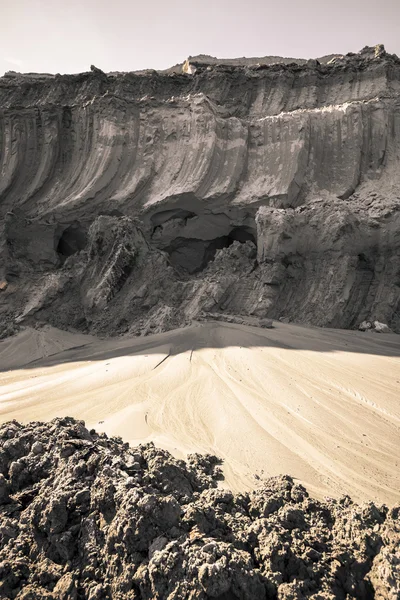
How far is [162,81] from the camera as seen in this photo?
13133 mm

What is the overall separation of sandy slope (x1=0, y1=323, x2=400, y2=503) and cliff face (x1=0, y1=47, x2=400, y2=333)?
1963mm

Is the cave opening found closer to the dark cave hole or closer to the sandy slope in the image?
the dark cave hole

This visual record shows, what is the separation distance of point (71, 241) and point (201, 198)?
13.0ft

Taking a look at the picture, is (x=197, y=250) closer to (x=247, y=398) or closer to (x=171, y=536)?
(x=247, y=398)

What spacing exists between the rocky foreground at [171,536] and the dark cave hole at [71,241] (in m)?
9.04

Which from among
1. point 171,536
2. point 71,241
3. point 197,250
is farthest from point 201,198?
point 171,536

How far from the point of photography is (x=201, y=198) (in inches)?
410

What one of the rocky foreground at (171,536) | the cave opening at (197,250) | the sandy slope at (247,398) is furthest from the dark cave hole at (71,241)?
the rocky foreground at (171,536)

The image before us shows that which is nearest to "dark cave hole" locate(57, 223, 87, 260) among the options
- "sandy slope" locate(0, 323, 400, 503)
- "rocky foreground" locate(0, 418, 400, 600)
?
"sandy slope" locate(0, 323, 400, 503)

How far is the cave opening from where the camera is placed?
11242 millimetres

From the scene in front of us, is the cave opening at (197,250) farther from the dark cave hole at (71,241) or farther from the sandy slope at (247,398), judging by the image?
the sandy slope at (247,398)

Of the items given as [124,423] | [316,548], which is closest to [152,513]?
[316,548]

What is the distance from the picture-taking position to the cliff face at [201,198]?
910cm

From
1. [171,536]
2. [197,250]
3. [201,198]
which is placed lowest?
[171,536]
